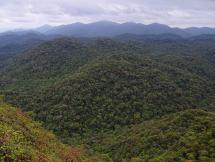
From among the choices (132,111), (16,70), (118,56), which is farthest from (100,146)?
(16,70)

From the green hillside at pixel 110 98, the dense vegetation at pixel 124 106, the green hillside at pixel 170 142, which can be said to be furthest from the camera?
the green hillside at pixel 110 98

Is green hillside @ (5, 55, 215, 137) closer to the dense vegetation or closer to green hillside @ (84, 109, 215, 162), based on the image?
the dense vegetation

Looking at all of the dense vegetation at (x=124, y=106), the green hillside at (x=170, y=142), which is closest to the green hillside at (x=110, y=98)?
the dense vegetation at (x=124, y=106)

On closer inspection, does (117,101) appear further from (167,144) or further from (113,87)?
(167,144)

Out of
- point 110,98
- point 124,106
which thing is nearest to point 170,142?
point 124,106

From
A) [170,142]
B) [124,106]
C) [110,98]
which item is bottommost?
[124,106]

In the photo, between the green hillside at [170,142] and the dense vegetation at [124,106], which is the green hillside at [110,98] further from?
the green hillside at [170,142]

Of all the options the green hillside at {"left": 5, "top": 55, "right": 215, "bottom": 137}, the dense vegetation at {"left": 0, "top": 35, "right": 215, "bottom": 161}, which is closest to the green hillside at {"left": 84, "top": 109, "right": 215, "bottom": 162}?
the dense vegetation at {"left": 0, "top": 35, "right": 215, "bottom": 161}

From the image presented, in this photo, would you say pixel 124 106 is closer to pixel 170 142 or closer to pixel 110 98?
pixel 110 98

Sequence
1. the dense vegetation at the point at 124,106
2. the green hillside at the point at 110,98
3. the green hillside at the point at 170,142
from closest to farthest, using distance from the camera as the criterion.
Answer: the green hillside at the point at 170,142 → the dense vegetation at the point at 124,106 → the green hillside at the point at 110,98
